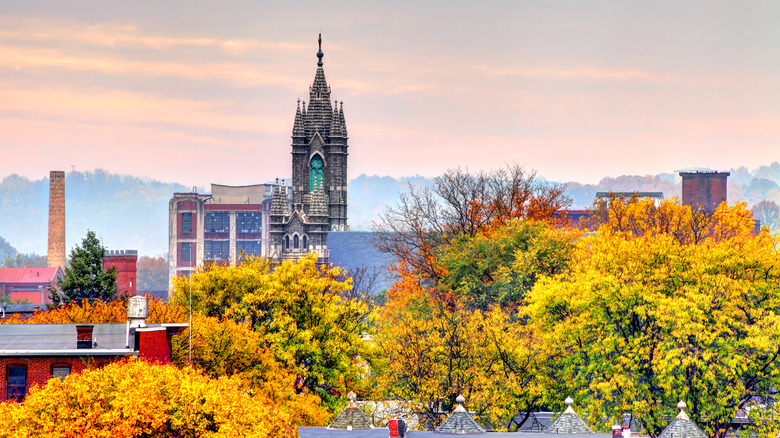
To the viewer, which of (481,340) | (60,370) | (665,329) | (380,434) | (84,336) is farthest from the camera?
(481,340)

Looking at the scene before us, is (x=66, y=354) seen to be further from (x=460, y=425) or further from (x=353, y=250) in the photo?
(x=353, y=250)

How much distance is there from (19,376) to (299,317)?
1854cm

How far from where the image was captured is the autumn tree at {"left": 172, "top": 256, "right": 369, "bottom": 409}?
66.9 meters

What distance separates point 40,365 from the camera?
2106 inches

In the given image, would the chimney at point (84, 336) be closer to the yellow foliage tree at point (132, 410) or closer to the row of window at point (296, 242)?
the yellow foliage tree at point (132, 410)

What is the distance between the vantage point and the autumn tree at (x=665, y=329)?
5716 cm

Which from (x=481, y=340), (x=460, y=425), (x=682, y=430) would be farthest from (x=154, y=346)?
(x=682, y=430)

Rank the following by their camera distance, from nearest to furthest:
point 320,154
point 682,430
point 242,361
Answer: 1. point 682,430
2. point 242,361
3. point 320,154

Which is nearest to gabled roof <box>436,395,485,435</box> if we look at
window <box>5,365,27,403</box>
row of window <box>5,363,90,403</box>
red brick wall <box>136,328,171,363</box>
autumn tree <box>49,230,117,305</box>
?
red brick wall <box>136,328,171,363</box>

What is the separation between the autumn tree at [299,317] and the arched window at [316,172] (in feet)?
262

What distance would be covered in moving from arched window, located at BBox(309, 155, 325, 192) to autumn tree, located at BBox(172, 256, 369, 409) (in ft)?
262

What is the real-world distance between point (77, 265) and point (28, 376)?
123 feet

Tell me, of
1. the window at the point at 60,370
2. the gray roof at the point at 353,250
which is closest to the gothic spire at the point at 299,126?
the gray roof at the point at 353,250

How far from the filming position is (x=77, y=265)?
295ft
